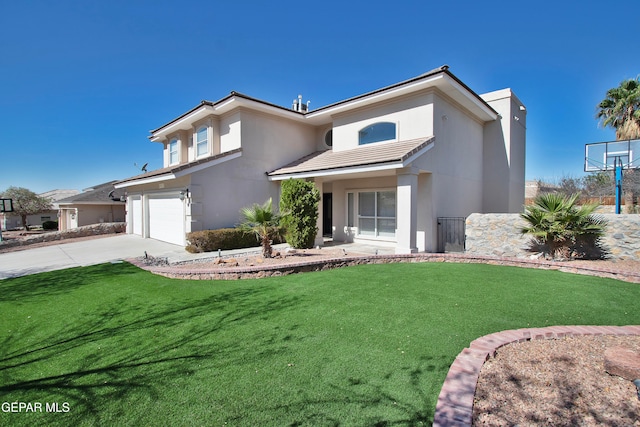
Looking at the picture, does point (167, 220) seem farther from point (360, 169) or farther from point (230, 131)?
point (360, 169)

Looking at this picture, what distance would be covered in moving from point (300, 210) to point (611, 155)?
19.5 meters

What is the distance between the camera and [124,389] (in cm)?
319

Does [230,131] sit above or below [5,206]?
above

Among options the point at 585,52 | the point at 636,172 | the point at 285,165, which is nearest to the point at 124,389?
the point at 285,165

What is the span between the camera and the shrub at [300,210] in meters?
12.9

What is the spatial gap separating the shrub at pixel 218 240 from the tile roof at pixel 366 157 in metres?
3.91

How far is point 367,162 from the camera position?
11.6 m

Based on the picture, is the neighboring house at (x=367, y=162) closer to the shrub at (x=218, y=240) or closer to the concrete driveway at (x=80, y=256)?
the shrub at (x=218, y=240)

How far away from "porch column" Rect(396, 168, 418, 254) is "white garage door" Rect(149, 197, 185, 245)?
10004 mm

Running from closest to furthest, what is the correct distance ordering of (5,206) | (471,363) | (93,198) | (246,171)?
1. (471,363)
2. (246,171)
3. (5,206)
4. (93,198)

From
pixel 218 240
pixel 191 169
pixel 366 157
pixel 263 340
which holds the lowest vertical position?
pixel 263 340

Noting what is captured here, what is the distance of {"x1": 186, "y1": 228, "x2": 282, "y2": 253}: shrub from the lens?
40.9ft

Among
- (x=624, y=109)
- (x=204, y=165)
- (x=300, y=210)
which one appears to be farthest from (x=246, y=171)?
(x=624, y=109)

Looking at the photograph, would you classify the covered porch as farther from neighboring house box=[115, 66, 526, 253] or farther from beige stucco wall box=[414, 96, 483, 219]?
beige stucco wall box=[414, 96, 483, 219]
